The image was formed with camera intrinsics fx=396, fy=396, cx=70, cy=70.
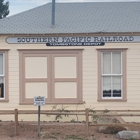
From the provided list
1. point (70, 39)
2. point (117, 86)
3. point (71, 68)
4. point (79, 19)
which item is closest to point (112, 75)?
point (117, 86)

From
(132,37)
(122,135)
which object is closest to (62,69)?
(132,37)

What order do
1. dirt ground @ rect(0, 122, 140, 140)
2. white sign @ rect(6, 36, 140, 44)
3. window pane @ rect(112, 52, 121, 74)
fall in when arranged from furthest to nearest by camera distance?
window pane @ rect(112, 52, 121, 74) → white sign @ rect(6, 36, 140, 44) → dirt ground @ rect(0, 122, 140, 140)

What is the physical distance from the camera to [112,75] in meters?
14.4

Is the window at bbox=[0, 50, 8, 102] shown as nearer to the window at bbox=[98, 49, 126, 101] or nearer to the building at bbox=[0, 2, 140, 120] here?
the building at bbox=[0, 2, 140, 120]

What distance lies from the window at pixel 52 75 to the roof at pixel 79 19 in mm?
868

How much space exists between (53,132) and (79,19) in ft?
17.0

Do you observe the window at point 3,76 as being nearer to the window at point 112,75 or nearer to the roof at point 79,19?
the roof at point 79,19

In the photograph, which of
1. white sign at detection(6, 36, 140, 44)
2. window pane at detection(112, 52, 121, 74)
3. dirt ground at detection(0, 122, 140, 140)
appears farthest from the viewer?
window pane at detection(112, 52, 121, 74)

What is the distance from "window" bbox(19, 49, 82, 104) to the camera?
14367mm

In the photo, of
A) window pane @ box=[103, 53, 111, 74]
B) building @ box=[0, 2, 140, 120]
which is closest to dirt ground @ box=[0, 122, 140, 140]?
building @ box=[0, 2, 140, 120]

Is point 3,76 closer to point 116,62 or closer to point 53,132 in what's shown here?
point 53,132

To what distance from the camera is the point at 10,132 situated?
12484 millimetres

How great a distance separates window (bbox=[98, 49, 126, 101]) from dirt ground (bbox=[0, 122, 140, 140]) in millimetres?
1759

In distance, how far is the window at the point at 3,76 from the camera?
14414 mm
